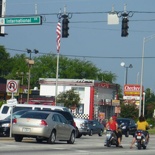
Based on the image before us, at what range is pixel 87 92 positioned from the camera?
9138 centimetres

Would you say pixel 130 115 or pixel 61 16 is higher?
pixel 61 16

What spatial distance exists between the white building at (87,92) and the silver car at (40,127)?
57041mm

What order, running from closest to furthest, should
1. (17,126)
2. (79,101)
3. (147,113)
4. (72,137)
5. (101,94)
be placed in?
(17,126) < (72,137) < (79,101) < (101,94) < (147,113)

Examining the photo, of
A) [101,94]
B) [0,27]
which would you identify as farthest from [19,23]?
[101,94]

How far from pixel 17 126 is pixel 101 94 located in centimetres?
6481

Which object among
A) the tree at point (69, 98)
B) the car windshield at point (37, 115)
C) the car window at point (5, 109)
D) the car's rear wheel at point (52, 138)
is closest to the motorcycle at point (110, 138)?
the car's rear wheel at point (52, 138)

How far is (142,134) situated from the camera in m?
31.2

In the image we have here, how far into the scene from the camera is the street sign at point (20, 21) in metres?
36.2

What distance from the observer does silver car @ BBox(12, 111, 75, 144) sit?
2994cm

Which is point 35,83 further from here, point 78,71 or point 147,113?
point 147,113

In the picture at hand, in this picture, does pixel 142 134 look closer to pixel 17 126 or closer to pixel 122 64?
pixel 17 126

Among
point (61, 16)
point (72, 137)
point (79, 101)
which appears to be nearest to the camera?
point (72, 137)

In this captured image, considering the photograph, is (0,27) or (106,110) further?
(106,110)

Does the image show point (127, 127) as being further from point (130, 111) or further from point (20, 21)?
point (130, 111)
